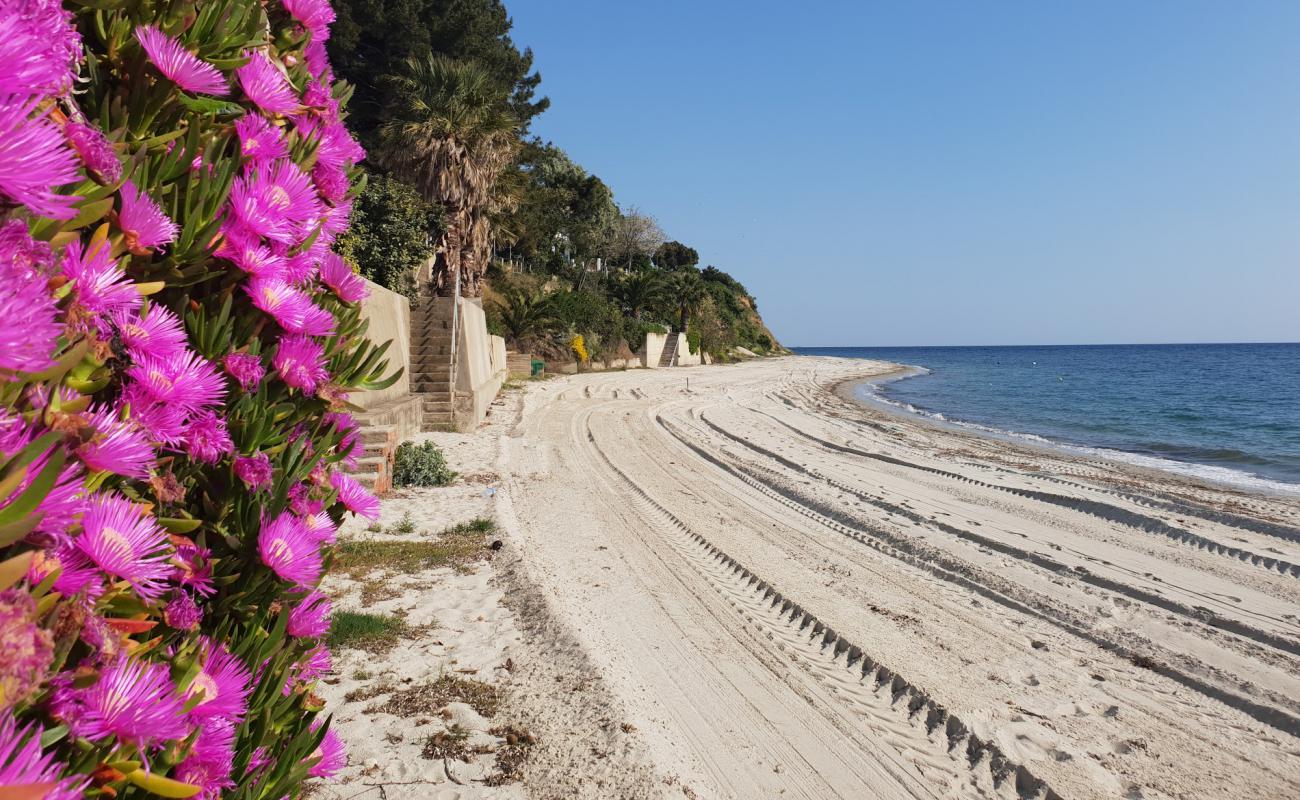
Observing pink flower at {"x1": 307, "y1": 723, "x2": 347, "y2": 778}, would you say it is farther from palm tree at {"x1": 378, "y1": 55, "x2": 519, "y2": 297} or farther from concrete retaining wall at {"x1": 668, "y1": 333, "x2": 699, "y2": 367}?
concrete retaining wall at {"x1": 668, "y1": 333, "x2": 699, "y2": 367}

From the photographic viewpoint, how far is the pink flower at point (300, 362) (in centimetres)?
→ 161

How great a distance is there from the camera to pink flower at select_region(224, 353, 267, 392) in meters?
1.47

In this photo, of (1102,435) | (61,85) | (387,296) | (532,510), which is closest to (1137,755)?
(61,85)

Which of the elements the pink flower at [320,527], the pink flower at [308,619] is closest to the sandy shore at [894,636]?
the pink flower at [308,619]

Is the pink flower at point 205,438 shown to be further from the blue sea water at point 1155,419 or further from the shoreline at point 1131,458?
the blue sea water at point 1155,419

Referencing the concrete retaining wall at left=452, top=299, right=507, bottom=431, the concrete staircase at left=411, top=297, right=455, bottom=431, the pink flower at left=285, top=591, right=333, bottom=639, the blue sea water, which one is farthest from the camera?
the blue sea water

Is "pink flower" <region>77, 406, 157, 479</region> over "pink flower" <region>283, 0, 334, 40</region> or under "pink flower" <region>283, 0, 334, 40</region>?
under

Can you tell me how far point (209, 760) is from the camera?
1.19m

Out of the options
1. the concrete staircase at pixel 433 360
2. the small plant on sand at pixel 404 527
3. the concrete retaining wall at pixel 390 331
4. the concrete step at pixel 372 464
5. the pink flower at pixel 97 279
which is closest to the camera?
the pink flower at pixel 97 279

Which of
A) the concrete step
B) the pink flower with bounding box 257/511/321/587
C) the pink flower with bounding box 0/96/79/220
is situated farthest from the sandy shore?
the pink flower with bounding box 0/96/79/220

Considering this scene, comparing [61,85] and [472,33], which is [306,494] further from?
[472,33]

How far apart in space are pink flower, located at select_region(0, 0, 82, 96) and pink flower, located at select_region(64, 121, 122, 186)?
0.20 ft

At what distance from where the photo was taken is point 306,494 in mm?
1687

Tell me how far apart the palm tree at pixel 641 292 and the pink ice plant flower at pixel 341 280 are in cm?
4294
